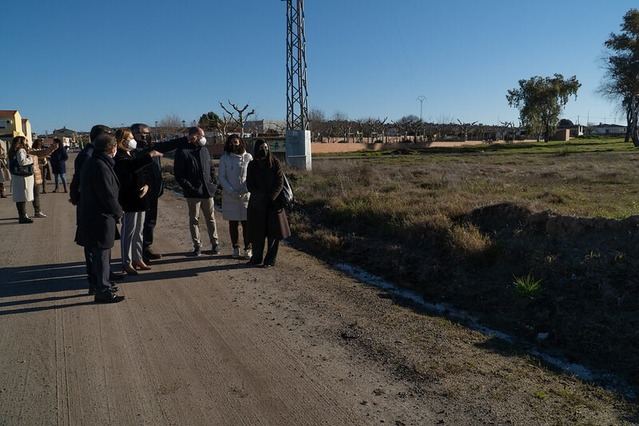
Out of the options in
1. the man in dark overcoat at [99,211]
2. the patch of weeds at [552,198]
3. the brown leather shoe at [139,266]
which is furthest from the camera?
the patch of weeds at [552,198]

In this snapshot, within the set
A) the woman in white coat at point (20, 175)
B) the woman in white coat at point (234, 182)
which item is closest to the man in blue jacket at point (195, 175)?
the woman in white coat at point (234, 182)

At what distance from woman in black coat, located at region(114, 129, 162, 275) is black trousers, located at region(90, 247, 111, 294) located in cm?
122

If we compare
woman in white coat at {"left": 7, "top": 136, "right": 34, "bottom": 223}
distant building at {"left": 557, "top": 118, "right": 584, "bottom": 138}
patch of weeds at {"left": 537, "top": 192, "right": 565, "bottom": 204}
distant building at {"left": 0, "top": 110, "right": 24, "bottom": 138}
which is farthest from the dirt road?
distant building at {"left": 557, "top": 118, "right": 584, "bottom": 138}

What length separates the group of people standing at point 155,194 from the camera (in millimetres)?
6051

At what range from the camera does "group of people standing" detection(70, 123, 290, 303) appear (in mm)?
6051

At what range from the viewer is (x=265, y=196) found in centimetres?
776

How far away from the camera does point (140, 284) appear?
690 centimetres

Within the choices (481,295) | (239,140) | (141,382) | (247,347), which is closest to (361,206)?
(239,140)

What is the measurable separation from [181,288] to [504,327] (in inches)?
154

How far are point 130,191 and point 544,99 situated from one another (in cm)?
8546

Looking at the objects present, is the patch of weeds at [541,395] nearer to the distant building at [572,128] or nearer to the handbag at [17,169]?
the handbag at [17,169]

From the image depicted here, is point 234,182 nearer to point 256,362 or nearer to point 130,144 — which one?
point 130,144

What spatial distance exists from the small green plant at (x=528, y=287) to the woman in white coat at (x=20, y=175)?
34.5 ft

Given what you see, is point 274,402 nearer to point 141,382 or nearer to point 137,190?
point 141,382
